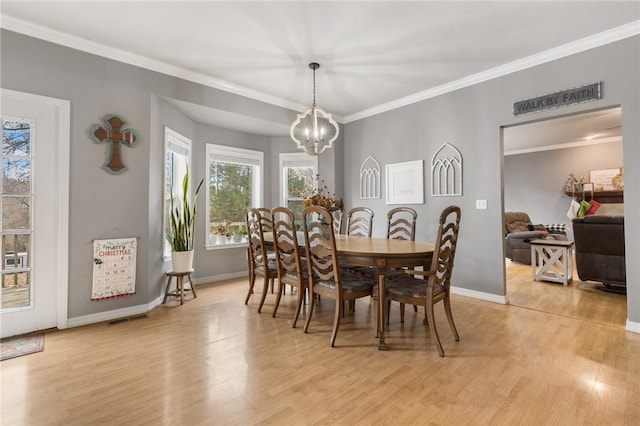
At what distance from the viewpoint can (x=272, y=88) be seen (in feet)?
13.4

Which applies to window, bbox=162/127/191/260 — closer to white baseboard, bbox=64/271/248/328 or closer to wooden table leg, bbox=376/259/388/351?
white baseboard, bbox=64/271/248/328

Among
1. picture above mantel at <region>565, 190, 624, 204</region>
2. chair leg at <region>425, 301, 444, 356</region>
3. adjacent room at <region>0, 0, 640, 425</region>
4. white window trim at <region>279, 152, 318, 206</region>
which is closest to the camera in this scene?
adjacent room at <region>0, 0, 640, 425</region>

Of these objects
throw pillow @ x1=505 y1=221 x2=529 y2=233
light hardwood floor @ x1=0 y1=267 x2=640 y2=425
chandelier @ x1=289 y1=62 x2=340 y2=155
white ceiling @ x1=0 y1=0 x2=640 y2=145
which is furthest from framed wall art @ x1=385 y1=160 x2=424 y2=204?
throw pillow @ x1=505 y1=221 x2=529 y2=233

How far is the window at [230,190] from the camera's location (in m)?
4.77

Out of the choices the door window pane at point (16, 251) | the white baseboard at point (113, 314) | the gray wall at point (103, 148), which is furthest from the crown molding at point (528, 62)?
the door window pane at point (16, 251)

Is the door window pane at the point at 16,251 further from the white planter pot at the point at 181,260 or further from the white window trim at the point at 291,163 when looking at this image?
the white window trim at the point at 291,163

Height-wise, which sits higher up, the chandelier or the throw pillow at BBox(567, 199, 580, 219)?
the chandelier

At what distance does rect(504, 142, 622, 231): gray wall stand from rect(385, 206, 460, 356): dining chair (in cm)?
651

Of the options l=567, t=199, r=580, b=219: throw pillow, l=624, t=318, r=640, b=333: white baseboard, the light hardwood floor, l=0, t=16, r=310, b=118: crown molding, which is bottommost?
the light hardwood floor

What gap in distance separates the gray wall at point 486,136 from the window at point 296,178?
83 centimetres

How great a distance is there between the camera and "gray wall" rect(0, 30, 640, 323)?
2.71 meters

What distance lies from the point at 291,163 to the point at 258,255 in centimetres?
240

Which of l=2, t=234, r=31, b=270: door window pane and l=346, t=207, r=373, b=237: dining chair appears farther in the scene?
l=346, t=207, r=373, b=237: dining chair

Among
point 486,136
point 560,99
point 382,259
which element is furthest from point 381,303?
point 560,99
